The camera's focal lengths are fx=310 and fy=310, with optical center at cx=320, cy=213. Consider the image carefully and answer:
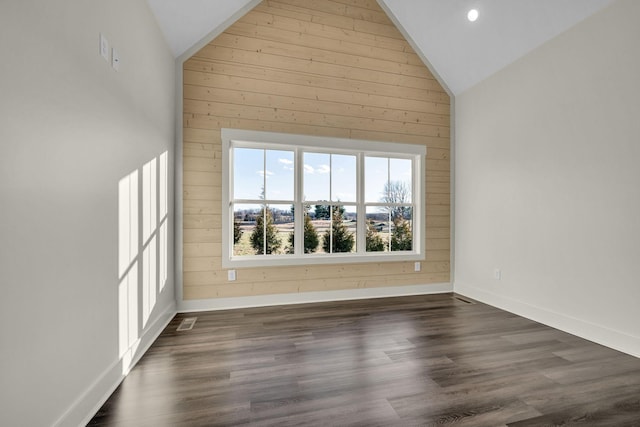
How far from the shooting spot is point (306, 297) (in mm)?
3877

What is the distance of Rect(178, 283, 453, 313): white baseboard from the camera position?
354 centimetres

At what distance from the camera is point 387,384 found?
1.99 metres

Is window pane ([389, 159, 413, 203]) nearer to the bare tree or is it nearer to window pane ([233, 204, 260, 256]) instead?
the bare tree

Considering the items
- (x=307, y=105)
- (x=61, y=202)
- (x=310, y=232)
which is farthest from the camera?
(x=310, y=232)

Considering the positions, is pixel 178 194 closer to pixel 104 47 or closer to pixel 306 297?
pixel 104 47

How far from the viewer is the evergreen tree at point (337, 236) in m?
4.04

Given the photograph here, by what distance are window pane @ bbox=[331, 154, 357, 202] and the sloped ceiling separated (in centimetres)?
182

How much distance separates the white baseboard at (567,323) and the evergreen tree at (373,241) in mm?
1317

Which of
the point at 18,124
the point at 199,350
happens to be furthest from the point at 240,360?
the point at 18,124

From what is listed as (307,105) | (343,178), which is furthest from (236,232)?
(307,105)

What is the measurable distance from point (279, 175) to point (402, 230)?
188 cm

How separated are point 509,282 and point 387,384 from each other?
2.39m

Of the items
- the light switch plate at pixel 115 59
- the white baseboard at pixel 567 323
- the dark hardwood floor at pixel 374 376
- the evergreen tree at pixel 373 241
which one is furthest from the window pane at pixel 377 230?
the light switch plate at pixel 115 59

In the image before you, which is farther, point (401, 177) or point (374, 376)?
point (401, 177)
